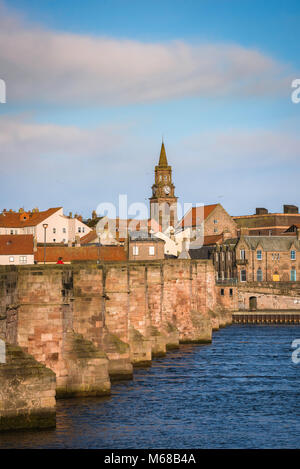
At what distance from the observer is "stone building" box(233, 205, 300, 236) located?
176 metres

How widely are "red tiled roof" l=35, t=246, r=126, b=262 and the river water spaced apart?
34447 mm

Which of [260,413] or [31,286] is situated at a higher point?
[31,286]

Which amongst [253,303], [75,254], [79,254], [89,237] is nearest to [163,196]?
[89,237]

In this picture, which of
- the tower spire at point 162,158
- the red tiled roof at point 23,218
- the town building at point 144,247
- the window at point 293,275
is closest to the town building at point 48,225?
the red tiled roof at point 23,218

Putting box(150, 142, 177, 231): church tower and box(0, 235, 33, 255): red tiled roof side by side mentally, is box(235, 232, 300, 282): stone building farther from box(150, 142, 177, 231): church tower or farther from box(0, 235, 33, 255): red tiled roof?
box(0, 235, 33, 255): red tiled roof

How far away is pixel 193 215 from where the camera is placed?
566 feet

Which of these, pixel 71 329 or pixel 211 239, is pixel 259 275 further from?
pixel 71 329

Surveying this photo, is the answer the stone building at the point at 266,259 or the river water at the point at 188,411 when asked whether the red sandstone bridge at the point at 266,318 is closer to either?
the stone building at the point at 266,259

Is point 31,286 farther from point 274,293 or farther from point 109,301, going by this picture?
point 274,293

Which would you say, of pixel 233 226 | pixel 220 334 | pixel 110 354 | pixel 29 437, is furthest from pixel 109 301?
pixel 233 226

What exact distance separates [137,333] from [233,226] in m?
116

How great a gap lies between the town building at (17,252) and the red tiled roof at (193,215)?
6965 cm

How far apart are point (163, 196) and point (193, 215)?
19906 millimetres

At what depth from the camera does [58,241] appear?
136250 mm
